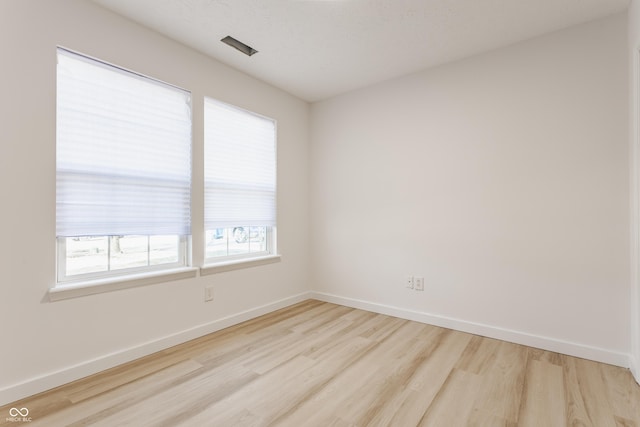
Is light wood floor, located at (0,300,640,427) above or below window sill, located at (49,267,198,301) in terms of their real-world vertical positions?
below

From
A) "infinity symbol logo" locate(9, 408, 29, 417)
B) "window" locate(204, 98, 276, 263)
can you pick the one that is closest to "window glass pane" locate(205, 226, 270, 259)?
"window" locate(204, 98, 276, 263)

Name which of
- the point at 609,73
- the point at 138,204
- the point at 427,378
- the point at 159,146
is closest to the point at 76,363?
the point at 138,204

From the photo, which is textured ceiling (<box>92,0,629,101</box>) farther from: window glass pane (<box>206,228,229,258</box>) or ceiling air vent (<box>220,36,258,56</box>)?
window glass pane (<box>206,228,229,258</box>)

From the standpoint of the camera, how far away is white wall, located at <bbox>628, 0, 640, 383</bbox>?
200 centimetres

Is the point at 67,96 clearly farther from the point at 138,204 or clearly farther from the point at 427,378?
the point at 427,378

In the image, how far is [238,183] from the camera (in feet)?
10.4

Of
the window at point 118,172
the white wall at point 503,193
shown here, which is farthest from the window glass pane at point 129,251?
the white wall at point 503,193

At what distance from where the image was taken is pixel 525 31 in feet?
8.06

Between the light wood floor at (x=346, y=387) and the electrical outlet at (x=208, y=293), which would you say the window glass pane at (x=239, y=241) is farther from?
the light wood floor at (x=346, y=387)

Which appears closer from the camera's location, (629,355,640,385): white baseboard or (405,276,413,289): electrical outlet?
(629,355,640,385): white baseboard

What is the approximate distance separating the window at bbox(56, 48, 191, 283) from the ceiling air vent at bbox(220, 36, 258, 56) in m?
0.57

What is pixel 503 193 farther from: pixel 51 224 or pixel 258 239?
pixel 51 224

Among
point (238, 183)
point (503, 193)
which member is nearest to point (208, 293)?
point (238, 183)

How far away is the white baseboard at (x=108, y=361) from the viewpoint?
1802 mm
